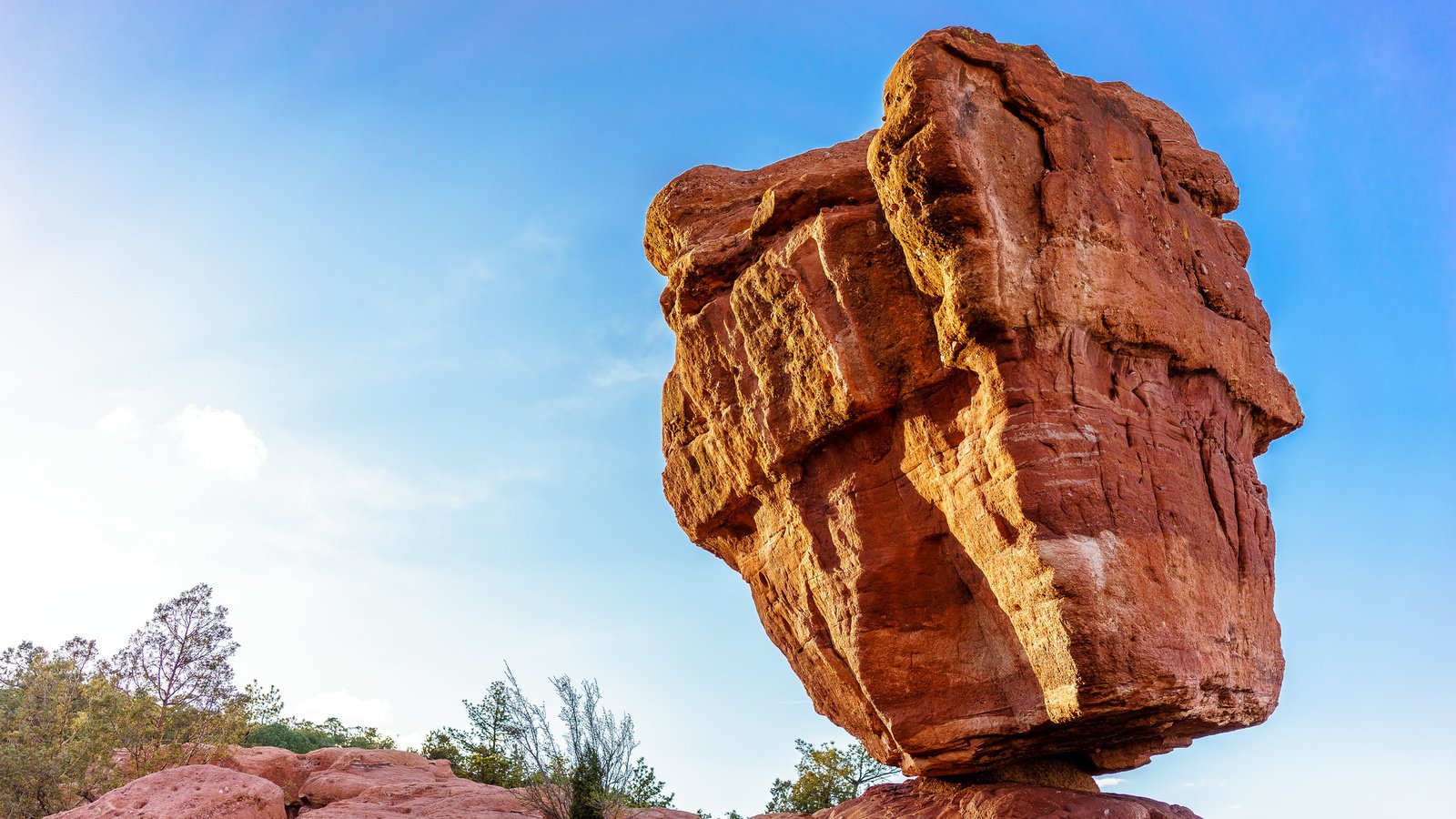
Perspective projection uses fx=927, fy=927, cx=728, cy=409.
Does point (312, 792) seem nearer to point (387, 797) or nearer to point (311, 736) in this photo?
point (387, 797)

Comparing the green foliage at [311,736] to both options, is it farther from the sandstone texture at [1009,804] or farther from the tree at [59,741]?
the sandstone texture at [1009,804]

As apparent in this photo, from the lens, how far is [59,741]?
834 inches

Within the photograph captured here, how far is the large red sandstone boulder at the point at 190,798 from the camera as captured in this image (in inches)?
561

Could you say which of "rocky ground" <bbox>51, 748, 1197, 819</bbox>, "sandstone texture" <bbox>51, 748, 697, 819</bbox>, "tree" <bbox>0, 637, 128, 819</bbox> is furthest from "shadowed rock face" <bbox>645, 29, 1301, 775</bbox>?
"tree" <bbox>0, 637, 128, 819</bbox>

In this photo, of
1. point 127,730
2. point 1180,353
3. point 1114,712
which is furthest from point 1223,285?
point 127,730

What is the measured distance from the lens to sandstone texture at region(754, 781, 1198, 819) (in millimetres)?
9406

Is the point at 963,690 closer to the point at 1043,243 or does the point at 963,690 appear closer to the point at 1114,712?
the point at 1114,712

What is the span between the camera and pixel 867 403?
1013 centimetres

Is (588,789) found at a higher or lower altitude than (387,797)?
higher

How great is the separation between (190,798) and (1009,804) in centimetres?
1260

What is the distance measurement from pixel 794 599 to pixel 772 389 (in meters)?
2.92

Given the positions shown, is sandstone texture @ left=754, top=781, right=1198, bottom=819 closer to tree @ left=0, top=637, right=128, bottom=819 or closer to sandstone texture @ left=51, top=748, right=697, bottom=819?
sandstone texture @ left=51, top=748, right=697, bottom=819

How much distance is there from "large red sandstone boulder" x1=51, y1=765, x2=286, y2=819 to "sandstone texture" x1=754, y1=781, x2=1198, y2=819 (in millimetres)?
10225

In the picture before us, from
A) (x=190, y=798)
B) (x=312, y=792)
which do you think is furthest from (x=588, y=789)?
(x=190, y=798)
